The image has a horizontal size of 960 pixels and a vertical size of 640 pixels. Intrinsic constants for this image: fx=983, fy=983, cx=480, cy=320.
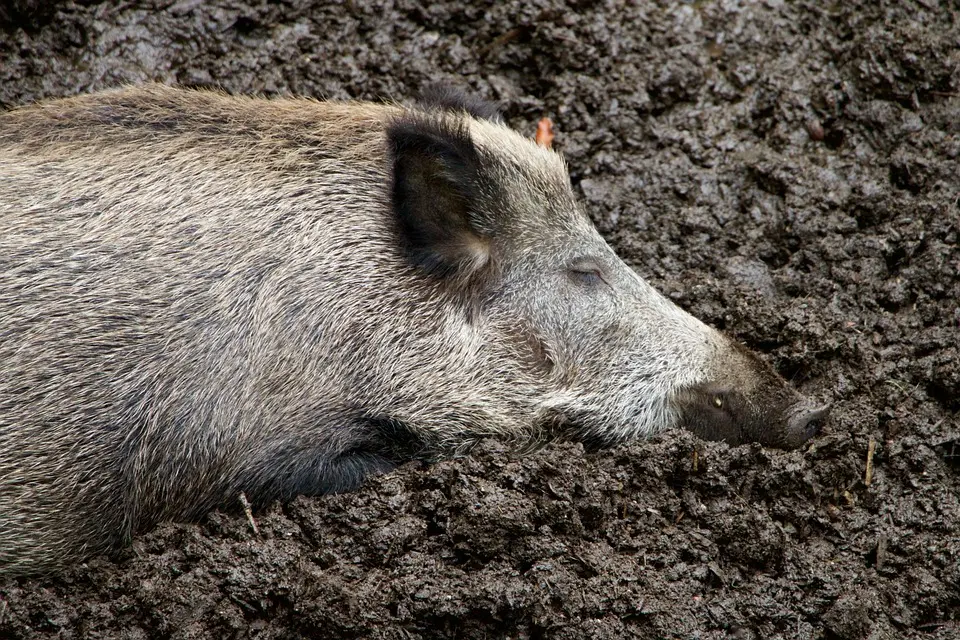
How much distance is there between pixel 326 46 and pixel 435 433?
2.55m

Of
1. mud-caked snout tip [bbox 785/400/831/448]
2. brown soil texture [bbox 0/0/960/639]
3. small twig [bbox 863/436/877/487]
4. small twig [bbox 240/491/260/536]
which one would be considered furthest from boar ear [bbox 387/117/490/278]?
small twig [bbox 863/436/877/487]

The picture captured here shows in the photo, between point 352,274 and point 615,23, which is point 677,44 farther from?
point 352,274

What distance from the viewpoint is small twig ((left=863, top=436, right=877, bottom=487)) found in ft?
12.2

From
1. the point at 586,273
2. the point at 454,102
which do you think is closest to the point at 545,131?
the point at 454,102

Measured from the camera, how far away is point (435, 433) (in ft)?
11.5

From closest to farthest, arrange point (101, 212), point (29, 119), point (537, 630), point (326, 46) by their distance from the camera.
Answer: point (537, 630), point (101, 212), point (29, 119), point (326, 46)

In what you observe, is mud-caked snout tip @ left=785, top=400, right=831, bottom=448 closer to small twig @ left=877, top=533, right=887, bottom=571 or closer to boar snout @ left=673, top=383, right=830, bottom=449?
boar snout @ left=673, top=383, right=830, bottom=449

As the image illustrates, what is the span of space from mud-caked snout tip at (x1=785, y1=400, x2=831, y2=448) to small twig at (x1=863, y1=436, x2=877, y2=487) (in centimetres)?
29

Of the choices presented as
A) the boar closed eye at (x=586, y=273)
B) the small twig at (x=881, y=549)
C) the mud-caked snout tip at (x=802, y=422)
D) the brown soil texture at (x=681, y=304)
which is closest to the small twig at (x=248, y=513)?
the brown soil texture at (x=681, y=304)

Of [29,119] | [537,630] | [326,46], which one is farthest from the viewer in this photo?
[326,46]

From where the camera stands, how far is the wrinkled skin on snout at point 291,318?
10.6 feet

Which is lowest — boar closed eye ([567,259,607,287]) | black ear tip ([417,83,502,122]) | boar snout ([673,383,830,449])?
boar snout ([673,383,830,449])

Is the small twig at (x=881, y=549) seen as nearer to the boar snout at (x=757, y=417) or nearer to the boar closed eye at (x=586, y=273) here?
the boar snout at (x=757, y=417)

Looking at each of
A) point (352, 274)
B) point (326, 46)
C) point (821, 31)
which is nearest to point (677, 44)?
point (821, 31)
